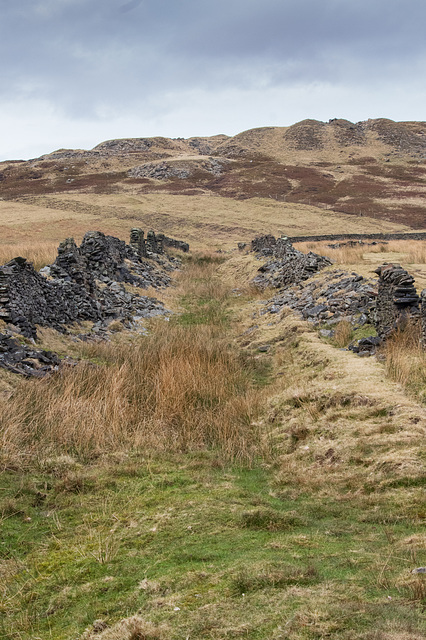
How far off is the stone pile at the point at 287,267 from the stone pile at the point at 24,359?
11.6 metres

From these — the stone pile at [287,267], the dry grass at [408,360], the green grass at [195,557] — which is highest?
the stone pile at [287,267]

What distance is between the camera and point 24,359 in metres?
9.09

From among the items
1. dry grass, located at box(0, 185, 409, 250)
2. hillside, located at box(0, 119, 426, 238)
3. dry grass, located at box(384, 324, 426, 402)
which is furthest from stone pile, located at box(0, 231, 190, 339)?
hillside, located at box(0, 119, 426, 238)

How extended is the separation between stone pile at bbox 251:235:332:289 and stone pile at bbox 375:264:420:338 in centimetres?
786

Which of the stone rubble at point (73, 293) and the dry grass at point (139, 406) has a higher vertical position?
the stone rubble at point (73, 293)

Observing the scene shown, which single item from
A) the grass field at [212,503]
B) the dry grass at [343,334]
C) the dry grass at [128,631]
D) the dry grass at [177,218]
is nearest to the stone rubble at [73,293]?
the grass field at [212,503]

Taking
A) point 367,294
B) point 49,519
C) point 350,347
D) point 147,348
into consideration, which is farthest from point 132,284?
point 49,519

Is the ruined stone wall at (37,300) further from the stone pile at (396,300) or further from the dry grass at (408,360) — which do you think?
the stone pile at (396,300)

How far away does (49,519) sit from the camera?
448cm

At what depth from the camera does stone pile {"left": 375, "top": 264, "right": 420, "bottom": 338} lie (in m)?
9.88

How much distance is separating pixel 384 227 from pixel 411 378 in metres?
46.1

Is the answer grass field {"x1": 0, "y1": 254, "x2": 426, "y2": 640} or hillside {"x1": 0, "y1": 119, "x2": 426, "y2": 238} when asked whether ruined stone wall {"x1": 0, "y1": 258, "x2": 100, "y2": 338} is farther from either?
hillside {"x1": 0, "y1": 119, "x2": 426, "y2": 238}

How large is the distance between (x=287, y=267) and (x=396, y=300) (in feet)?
36.4

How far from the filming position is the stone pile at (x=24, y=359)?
28.2 feet
